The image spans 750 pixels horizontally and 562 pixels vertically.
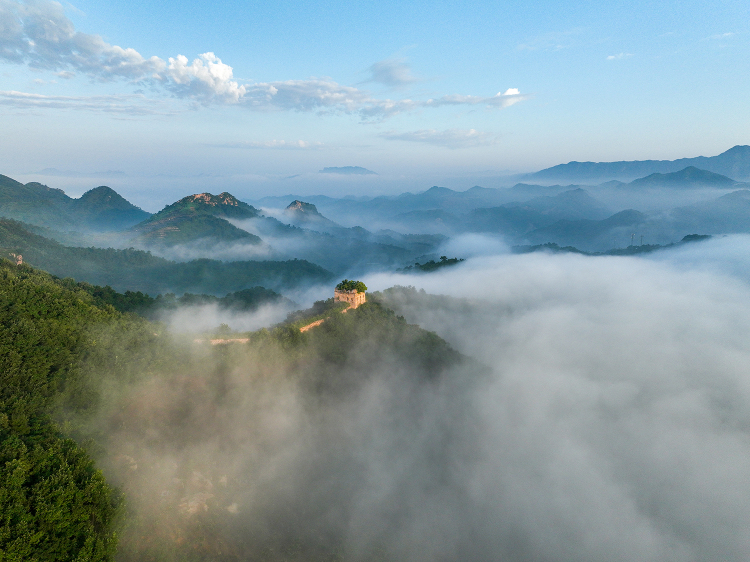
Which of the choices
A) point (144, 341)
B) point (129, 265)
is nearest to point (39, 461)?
point (144, 341)

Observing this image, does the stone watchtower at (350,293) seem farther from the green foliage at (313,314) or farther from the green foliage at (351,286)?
the green foliage at (313,314)

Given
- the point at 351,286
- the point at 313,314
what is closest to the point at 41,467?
the point at 313,314

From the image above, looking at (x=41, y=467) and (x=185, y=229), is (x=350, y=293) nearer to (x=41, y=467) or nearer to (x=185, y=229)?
(x=41, y=467)

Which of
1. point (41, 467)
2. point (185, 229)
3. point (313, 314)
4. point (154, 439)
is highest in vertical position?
point (185, 229)

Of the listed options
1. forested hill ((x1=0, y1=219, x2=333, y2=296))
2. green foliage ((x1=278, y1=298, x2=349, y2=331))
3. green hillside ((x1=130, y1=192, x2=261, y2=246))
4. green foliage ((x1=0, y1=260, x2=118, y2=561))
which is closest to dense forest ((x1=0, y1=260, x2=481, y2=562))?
green foliage ((x1=0, y1=260, x2=118, y2=561))

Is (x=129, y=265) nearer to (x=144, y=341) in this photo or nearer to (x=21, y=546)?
(x=144, y=341)

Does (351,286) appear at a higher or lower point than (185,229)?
lower
